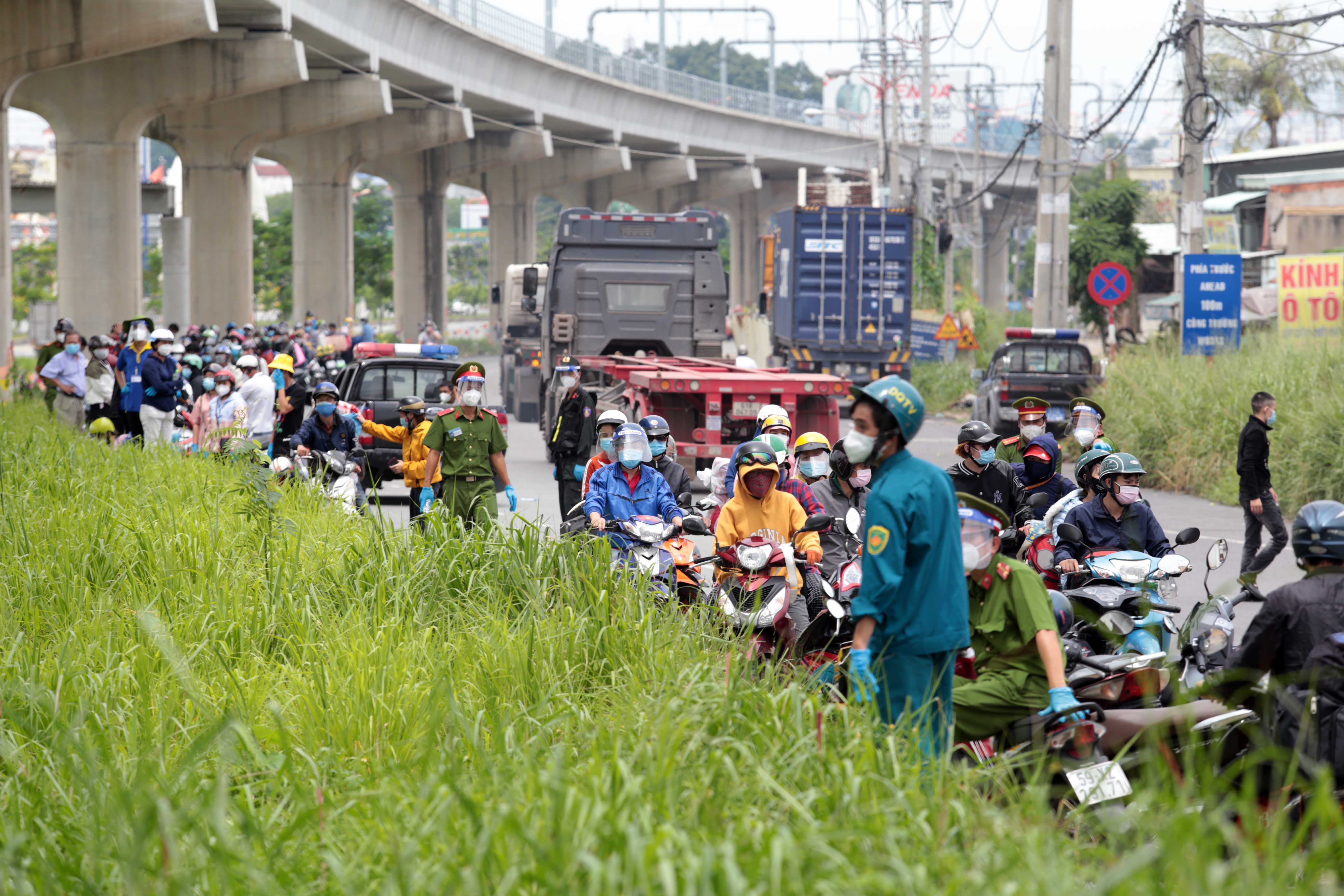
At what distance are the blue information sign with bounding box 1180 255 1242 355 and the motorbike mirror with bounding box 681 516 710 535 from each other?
14.3 meters

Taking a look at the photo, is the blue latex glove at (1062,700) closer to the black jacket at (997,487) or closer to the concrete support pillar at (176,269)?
the black jacket at (997,487)

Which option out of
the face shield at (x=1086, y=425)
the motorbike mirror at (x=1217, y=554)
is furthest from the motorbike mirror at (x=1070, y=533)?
the face shield at (x=1086, y=425)

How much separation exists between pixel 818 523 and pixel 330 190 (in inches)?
1631

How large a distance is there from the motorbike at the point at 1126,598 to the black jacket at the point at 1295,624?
1634mm

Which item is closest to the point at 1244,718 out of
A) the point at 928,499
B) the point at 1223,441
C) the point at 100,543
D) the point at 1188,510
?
the point at 928,499

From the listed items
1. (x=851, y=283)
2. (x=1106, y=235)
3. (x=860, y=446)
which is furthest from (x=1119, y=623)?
(x=1106, y=235)

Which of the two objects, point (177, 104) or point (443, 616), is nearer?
point (443, 616)

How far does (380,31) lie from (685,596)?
30444 mm

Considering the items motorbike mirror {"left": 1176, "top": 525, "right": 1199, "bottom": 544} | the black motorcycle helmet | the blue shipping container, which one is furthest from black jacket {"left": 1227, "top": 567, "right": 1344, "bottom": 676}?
the blue shipping container

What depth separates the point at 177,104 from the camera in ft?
104

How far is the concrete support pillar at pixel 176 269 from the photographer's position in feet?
116

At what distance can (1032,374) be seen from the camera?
988 inches

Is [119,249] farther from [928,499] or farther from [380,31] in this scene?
[928,499]

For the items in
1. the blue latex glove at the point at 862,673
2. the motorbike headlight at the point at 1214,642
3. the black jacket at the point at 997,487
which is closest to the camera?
the blue latex glove at the point at 862,673
